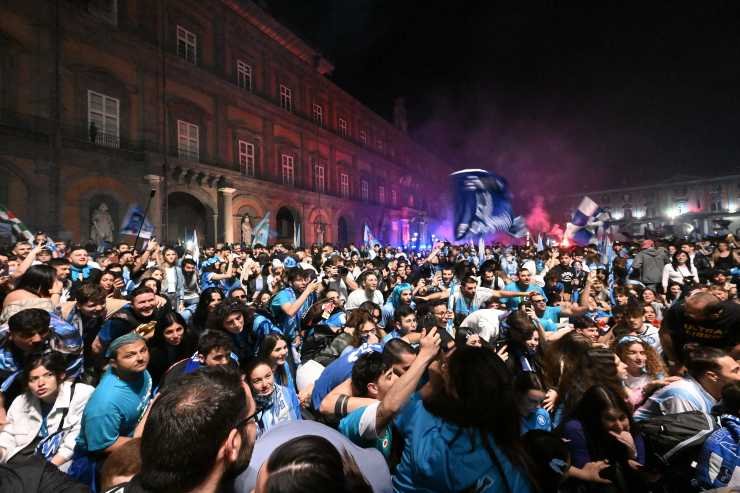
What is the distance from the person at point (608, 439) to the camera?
79.0 inches

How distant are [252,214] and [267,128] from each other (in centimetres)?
618

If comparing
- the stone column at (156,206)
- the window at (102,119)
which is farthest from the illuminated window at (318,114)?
the window at (102,119)

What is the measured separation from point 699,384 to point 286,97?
1120 inches

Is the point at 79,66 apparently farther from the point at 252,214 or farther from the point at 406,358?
the point at 406,358

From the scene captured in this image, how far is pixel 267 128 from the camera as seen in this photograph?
24.5 m

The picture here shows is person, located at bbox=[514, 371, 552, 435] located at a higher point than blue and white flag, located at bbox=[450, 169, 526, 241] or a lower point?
lower

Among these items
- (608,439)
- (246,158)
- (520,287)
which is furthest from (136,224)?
(246,158)

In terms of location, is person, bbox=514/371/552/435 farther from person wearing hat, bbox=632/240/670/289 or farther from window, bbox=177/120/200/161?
window, bbox=177/120/200/161

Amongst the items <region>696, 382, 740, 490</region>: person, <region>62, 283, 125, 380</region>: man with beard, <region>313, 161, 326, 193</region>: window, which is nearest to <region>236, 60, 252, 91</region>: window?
<region>313, 161, 326, 193</region>: window

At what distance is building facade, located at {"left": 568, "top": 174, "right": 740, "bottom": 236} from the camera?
6025cm

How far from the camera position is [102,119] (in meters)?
16.4

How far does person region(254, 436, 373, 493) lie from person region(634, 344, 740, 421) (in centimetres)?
209

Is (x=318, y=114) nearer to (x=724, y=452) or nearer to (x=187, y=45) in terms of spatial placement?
(x=187, y=45)

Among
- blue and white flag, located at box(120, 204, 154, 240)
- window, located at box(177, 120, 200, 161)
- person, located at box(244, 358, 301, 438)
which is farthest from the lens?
window, located at box(177, 120, 200, 161)
